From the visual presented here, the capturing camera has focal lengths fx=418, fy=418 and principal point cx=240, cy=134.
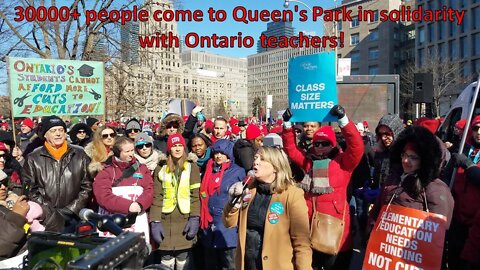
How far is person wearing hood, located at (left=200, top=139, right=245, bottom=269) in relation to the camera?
4.77m

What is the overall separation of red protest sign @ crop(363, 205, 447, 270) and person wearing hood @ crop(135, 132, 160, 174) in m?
2.63

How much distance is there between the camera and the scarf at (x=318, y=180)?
387 centimetres

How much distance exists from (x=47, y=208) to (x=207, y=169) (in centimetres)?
177

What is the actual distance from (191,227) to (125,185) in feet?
2.75

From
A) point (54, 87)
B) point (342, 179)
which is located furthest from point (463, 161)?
point (54, 87)

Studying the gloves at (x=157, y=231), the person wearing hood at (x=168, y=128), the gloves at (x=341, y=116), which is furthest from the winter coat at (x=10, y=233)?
the person wearing hood at (x=168, y=128)

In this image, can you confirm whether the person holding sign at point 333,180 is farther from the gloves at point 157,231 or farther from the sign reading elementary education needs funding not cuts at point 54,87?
the sign reading elementary education needs funding not cuts at point 54,87

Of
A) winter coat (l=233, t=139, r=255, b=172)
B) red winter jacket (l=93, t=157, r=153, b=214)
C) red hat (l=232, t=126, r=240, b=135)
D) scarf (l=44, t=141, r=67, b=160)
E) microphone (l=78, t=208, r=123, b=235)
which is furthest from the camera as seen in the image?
red hat (l=232, t=126, r=240, b=135)

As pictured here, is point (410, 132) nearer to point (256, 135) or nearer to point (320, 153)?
point (320, 153)

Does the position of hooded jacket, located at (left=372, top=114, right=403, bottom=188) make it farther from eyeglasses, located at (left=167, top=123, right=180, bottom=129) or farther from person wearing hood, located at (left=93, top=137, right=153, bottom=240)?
eyeglasses, located at (left=167, top=123, right=180, bottom=129)

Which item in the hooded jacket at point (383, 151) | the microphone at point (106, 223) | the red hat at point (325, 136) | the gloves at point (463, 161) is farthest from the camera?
the hooded jacket at point (383, 151)

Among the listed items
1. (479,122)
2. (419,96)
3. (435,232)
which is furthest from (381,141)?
(419,96)

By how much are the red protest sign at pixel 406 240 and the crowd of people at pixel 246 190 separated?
10 centimetres

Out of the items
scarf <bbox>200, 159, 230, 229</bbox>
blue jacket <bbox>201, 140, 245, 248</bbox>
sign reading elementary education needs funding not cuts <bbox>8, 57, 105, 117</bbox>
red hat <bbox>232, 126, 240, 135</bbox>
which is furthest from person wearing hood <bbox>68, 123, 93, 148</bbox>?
red hat <bbox>232, 126, 240, 135</bbox>
